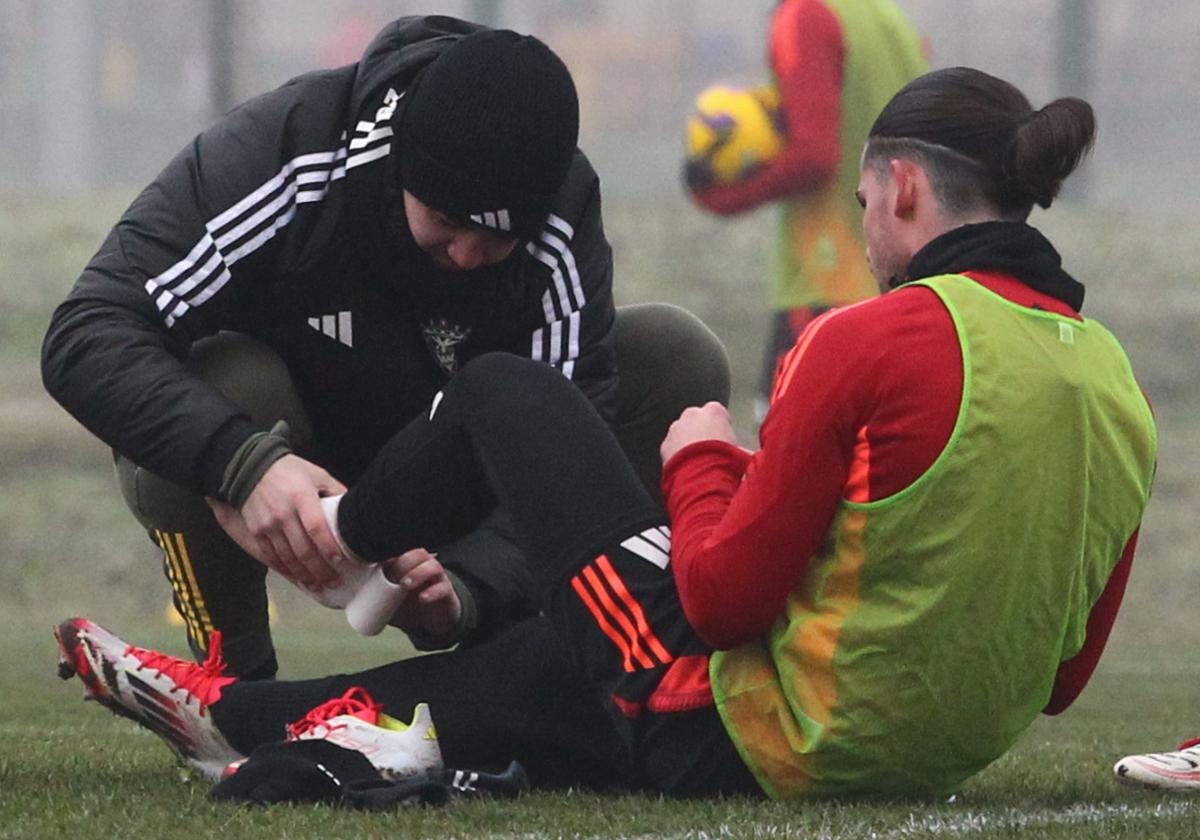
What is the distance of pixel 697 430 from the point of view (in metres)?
3.07

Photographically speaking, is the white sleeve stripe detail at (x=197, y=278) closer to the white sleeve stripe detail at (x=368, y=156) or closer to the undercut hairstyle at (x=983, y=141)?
the white sleeve stripe detail at (x=368, y=156)

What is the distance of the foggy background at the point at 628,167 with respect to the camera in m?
10.6

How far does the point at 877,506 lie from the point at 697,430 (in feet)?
1.13

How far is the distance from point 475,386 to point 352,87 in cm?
82

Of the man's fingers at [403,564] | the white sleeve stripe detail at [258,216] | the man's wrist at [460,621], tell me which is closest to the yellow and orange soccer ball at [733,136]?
the white sleeve stripe detail at [258,216]

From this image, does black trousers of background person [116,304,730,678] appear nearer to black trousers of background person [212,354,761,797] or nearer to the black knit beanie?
black trousers of background person [212,354,761,797]

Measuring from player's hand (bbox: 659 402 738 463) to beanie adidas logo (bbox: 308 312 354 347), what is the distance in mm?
871

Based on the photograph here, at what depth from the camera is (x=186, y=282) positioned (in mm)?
3521

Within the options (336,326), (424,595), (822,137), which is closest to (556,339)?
(336,326)

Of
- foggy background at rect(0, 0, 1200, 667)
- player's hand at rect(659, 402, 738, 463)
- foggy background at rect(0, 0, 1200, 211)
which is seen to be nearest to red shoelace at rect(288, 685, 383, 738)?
player's hand at rect(659, 402, 738, 463)

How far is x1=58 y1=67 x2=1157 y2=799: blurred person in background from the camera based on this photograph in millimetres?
2820

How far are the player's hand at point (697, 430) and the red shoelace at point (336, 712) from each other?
571mm

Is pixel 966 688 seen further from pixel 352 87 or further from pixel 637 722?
pixel 352 87

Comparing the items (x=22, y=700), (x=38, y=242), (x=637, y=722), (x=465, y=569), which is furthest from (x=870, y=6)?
(x=38, y=242)
